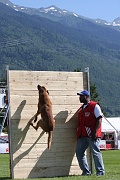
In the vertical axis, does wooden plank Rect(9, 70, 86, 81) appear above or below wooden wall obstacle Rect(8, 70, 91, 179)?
above

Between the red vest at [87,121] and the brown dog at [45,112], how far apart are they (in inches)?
25.0

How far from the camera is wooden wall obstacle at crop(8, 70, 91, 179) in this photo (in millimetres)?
11617

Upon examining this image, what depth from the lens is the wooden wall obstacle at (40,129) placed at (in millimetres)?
11617

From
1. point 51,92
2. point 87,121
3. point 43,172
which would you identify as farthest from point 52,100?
point 43,172

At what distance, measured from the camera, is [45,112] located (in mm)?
11586

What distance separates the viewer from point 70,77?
1240cm

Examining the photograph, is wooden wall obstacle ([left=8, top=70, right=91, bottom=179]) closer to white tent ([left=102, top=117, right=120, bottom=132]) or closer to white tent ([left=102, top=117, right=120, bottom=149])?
white tent ([left=102, top=117, right=120, bottom=149])

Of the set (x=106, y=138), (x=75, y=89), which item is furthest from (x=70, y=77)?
(x=106, y=138)

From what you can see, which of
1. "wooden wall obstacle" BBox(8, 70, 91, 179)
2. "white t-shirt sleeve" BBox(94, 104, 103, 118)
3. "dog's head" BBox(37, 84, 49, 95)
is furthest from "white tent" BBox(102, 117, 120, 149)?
"dog's head" BBox(37, 84, 49, 95)

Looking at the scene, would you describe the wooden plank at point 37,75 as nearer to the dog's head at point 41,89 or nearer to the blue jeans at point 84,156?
the dog's head at point 41,89

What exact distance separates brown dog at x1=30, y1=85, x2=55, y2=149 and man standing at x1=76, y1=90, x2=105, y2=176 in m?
0.66

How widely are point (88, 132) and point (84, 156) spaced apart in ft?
1.85

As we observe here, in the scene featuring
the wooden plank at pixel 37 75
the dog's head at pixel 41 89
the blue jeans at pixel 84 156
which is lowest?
the blue jeans at pixel 84 156

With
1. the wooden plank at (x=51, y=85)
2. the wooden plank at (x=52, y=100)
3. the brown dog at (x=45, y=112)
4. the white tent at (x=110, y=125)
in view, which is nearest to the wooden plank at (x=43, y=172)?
the brown dog at (x=45, y=112)
